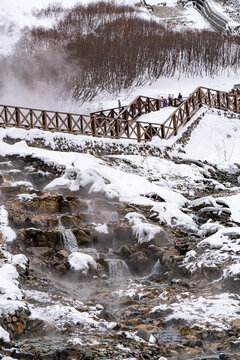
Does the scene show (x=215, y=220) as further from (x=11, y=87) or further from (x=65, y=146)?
(x=11, y=87)

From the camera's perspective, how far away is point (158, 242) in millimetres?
8805

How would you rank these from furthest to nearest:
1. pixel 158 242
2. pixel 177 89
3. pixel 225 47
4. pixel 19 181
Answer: pixel 225 47 < pixel 177 89 < pixel 19 181 < pixel 158 242

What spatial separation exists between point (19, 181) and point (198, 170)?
6.57 metres

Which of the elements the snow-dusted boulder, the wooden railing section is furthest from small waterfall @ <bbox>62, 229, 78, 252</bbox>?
the wooden railing section

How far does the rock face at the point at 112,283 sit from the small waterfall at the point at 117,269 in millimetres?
19

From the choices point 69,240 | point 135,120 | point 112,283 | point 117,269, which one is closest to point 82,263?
point 112,283

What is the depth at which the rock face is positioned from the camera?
204 inches

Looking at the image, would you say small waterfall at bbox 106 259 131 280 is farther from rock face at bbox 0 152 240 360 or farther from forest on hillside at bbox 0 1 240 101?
forest on hillside at bbox 0 1 240 101

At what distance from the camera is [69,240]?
28.7 ft

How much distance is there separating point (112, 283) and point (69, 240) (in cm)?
142

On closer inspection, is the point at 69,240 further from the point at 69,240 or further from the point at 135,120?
the point at 135,120

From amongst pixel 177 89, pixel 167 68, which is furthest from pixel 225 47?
pixel 177 89

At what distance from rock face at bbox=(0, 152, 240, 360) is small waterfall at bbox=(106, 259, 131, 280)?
2 cm

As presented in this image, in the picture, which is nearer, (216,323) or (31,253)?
(216,323)
